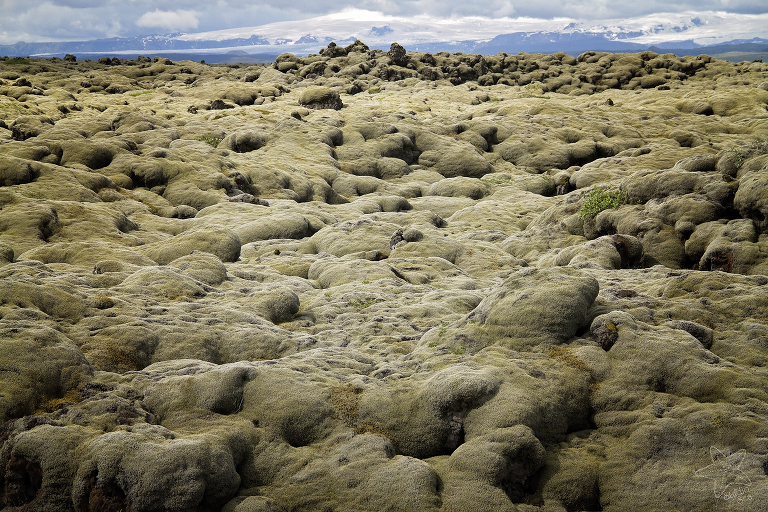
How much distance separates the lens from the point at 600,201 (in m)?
25.8

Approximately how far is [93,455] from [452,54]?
120363 millimetres

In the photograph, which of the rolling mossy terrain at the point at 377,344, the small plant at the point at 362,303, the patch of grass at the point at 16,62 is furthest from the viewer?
the patch of grass at the point at 16,62

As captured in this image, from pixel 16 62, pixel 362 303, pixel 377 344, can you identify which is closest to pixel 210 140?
pixel 362 303

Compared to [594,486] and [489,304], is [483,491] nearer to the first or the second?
[594,486]

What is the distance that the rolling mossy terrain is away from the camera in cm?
891

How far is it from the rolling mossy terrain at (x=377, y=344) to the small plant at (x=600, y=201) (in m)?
0.21

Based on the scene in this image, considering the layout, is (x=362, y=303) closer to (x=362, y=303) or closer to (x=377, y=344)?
(x=362, y=303)

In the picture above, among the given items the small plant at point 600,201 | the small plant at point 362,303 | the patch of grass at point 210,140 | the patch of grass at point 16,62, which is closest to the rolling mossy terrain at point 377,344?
the small plant at point 362,303

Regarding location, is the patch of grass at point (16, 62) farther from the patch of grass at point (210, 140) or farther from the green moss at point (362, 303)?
the green moss at point (362, 303)

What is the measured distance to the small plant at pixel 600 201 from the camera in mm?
25172

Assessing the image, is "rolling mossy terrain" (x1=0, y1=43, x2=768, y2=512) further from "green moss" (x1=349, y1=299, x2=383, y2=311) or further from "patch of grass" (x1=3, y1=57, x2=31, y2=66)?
"patch of grass" (x1=3, y1=57, x2=31, y2=66)

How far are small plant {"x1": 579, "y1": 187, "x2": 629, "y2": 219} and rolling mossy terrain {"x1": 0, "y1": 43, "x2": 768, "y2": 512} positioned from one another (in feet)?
0.69

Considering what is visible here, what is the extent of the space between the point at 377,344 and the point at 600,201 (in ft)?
55.4

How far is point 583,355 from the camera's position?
11.9 metres
